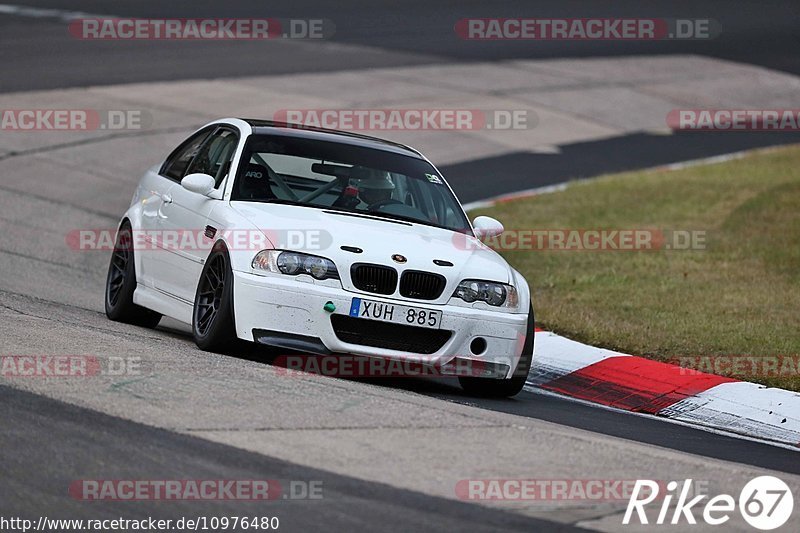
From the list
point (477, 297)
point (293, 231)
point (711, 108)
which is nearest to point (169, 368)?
point (293, 231)

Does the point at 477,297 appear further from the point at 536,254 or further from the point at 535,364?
the point at 536,254

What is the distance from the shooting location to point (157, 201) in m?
A: 10.4

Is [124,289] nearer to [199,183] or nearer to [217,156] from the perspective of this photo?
[217,156]

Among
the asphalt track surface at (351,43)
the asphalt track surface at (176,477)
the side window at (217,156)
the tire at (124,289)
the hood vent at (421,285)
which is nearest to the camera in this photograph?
the asphalt track surface at (176,477)

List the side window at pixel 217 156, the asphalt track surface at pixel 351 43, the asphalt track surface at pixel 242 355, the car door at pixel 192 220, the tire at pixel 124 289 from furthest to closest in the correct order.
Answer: the asphalt track surface at pixel 351 43 < the tire at pixel 124 289 < the side window at pixel 217 156 < the car door at pixel 192 220 < the asphalt track surface at pixel 242 355

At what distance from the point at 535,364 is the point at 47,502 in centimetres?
540

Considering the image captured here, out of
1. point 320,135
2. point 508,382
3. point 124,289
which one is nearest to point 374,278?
point 508,382

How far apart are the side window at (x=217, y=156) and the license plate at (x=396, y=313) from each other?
5.71 ft

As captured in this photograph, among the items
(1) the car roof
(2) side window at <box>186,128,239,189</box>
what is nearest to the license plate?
(2) side window at <box>186,128,239,189</box>

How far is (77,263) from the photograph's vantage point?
1356 cm

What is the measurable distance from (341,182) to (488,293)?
1.41 metres

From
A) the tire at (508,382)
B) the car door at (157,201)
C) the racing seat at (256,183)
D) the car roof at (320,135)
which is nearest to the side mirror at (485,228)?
the car roof at (320,135)

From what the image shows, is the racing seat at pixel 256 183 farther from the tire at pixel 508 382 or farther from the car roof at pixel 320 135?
the tire at pixel 508 382

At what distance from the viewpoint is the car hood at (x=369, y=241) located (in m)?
8.66
